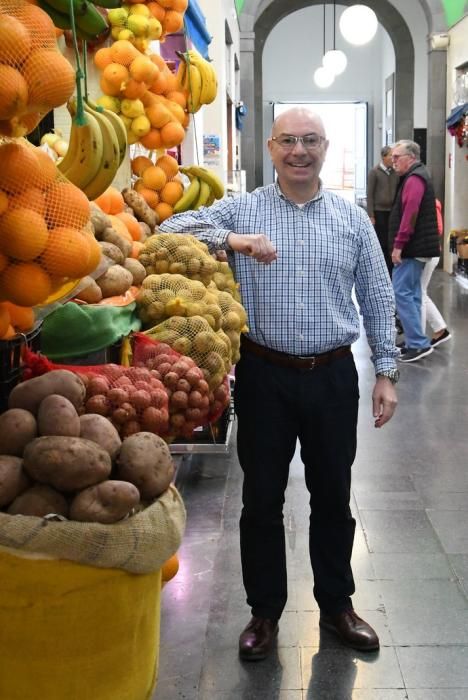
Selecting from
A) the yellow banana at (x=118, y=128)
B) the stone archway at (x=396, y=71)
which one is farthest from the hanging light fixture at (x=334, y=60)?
the yellow banana at (x=118, y=128)

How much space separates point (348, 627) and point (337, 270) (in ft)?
4.23

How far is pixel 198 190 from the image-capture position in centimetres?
460

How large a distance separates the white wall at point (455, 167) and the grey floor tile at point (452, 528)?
37.3ft

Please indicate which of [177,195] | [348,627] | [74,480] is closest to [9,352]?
[74,480]

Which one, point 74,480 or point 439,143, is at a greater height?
point 439,143

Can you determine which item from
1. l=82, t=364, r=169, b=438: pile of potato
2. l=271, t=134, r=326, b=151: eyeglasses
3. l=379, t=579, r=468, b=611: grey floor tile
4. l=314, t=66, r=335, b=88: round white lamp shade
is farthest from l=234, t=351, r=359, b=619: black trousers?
l=314, t=66, r=335, b=88: round white lamp shade

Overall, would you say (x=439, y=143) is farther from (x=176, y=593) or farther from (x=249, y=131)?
(x=176, y=593)

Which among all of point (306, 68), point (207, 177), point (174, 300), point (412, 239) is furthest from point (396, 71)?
point (174, 300)

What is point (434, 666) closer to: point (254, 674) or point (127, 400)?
point (254, 674)

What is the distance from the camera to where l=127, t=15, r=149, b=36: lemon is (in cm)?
408

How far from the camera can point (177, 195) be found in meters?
4.48

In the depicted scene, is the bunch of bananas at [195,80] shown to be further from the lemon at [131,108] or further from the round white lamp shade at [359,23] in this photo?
the round white lamp shade at [359,23]

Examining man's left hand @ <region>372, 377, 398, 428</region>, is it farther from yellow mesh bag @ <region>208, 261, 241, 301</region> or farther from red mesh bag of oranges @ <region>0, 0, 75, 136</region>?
red mesh bag of oranges @ <region>0, 0, 75, 136</region>

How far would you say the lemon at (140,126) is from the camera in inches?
164
